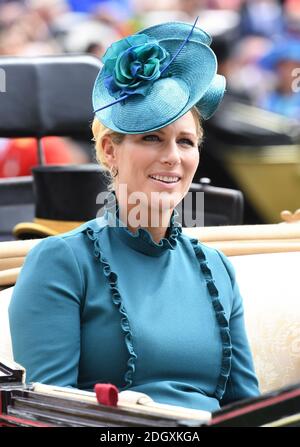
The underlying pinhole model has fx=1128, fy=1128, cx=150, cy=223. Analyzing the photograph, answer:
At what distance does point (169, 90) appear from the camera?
172 cm

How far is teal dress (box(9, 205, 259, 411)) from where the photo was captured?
168 centimetres

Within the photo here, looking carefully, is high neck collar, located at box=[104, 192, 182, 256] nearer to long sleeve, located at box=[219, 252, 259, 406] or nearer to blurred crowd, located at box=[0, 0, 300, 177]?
long sleeve, located at box=[219, 252, 259, 406]

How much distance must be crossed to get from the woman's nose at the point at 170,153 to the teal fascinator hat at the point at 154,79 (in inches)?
2.5

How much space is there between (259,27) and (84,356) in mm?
4406

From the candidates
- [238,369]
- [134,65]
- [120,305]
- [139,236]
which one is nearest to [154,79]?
[134,65]

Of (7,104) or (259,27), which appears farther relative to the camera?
(259,27)

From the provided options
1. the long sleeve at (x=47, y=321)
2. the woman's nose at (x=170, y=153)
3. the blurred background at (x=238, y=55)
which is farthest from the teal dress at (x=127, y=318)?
the blurred background at (x=238, y=55)

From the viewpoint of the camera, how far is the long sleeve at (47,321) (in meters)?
1.67

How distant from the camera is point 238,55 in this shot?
560 cm

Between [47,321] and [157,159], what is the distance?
304 millimetres

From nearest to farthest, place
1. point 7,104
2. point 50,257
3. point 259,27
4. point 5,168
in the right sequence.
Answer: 1. point 50,257
2. point 7,104
3. point 5,168
4. point 259,27

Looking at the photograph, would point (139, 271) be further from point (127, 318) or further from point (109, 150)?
point (109, 150)
